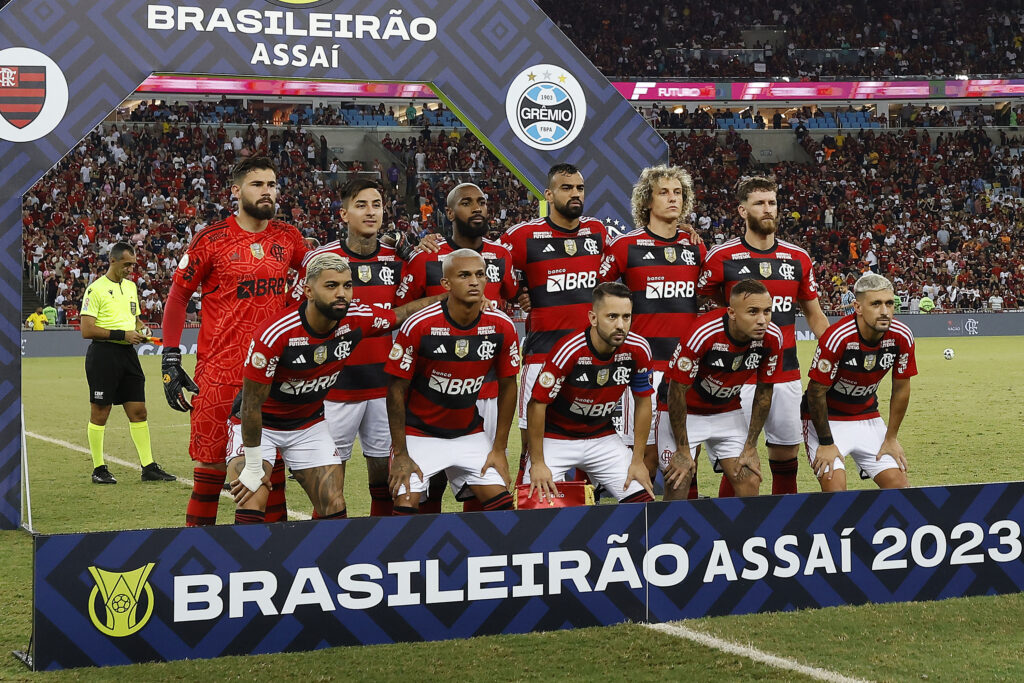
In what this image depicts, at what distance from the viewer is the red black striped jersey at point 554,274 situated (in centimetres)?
688

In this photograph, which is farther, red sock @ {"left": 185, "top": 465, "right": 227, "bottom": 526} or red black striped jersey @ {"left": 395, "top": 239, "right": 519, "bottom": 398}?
red black striped jersey @ {"left": 395, "top": 239, "right": 519, "bottom": 398}

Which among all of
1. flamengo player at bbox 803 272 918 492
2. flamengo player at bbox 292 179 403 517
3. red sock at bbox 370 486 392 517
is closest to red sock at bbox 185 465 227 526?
flamengo player at bbox 292 179 403 517

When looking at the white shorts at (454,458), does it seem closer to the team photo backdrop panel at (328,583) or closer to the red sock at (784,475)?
the team photo backdrop panel at (328,583)

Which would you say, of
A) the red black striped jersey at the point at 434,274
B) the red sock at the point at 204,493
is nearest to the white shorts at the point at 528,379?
the red black striped jersey at the point at 434,274

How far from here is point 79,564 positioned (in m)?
4.20

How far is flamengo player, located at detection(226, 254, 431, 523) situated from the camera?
5.45 metres

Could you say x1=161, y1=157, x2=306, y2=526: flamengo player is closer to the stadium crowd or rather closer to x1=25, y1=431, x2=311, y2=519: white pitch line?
x1=25, y1=431, x2=311, y2=519: white pitch line

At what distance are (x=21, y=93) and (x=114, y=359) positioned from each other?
295 centimetres

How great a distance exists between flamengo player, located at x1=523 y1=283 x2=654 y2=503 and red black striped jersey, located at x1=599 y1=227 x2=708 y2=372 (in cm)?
70

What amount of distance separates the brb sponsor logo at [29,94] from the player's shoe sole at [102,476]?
340 centimetres

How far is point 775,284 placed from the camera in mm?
6891

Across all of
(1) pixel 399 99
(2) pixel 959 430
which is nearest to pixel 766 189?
(2) pixel 959 430

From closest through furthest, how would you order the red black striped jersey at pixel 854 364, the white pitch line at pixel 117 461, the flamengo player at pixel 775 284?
the red black striped jersey at pixel 854 364
the flamengo player at pixel 775 284
the white pitch line at pixel 117 461

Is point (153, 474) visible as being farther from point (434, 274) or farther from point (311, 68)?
point (434, 274)
